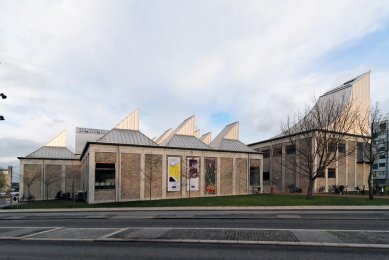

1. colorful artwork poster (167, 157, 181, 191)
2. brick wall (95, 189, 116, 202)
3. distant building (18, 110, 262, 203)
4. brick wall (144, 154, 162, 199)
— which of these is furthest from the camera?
colorful artwork poster (167, 157, 181, 191)

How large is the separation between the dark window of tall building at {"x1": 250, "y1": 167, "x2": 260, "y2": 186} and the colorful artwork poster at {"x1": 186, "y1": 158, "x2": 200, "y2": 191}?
9241 millimetres

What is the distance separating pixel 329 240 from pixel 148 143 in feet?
105

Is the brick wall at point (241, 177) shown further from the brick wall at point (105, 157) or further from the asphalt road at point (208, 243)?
the asphalt road at point (208, 243)

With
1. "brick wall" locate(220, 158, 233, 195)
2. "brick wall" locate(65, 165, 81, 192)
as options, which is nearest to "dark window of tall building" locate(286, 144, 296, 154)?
"brick wall" locate(220, 158, 233, 195)

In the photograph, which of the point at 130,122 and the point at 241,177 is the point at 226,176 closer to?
the point at 241,177

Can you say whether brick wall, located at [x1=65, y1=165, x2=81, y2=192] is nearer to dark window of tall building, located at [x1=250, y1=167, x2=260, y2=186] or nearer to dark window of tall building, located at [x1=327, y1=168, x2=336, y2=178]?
dark window of tall building, located at [x1=250, y1=167, x2=260, y2=186]

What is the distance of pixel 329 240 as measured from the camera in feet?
33.9

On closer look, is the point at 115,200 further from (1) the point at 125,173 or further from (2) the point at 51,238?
(2) the point at 51,238

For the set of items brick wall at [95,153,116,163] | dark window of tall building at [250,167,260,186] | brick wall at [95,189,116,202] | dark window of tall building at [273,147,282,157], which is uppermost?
dark window of tall building at [273,147,282,157]

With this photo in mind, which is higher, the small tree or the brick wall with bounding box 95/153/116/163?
the brick wall with bounding box 95/153/116/163

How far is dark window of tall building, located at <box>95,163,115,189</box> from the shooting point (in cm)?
3662

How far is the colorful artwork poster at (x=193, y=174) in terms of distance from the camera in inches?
1644

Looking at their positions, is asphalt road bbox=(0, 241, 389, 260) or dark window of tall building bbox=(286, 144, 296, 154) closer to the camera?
asphalt road bbox=(0, 241, 389, 260)

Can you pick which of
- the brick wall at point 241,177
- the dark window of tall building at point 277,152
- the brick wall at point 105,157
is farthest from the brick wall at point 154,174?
the dark window of tall building at point 277,152
